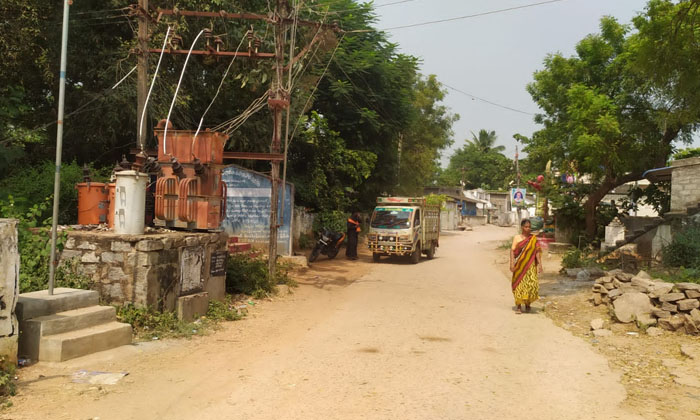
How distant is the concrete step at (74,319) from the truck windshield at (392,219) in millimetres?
12277

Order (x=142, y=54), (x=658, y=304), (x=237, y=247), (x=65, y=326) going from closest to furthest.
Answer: (x=65, y=326) < (x=658, y=304) < (x=142, y=54) < (x=237, y=247)

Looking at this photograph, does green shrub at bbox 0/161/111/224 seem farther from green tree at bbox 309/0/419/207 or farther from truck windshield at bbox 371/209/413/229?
green tree at bbox 309/0/419/207

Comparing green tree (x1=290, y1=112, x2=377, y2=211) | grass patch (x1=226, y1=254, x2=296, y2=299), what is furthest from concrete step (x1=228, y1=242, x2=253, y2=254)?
green tree (x1=290, y1=112, x2=377, y2=211)

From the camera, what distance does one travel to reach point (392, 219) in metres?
18.3

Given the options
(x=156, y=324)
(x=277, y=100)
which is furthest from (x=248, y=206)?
(x=156, y=324)

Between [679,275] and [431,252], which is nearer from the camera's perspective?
[679,275]

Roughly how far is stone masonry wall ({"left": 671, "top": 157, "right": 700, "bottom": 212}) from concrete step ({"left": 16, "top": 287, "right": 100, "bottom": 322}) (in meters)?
14.4

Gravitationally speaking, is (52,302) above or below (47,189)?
below

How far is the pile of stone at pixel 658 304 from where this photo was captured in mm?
8062

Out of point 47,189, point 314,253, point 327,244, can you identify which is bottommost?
point 314,253

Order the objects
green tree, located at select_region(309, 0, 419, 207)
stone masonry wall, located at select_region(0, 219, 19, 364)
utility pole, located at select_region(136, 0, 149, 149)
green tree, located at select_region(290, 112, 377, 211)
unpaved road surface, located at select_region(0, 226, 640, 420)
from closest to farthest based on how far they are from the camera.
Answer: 1. unpaved road surface, located at select_region(0, 226, 640, 420)
2. stone masonry wall, located at select_region(0, 219, 19, 364)
3. utility pole, located at select_region(136, 0, 149, 149)
4. green tree, located at select_region(290, 112, 377, 211)
5. green tree, located at select_region(309, 0, 419, 207)

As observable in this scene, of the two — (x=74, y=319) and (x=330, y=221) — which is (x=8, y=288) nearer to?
(x=74, y=319)

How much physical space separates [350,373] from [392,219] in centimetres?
1263

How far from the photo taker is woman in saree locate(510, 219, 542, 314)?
9.72 m
